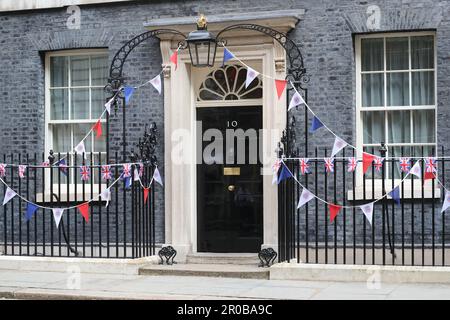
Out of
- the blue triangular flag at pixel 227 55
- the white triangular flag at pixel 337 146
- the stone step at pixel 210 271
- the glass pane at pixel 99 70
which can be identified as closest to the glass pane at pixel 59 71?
the glass pane at pixel 99 70

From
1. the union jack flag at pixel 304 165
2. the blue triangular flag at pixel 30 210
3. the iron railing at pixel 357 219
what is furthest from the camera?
the blue triangular flag at pixel 30 210

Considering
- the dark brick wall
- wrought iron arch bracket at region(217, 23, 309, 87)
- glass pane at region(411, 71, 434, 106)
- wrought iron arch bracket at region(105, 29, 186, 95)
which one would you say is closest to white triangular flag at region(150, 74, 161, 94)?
wrought iron arch bracket at region(105, 29, 186, 95)

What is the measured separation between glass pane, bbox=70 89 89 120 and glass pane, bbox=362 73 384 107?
14.8 ft

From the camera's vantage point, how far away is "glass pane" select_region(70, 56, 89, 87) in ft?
46.6

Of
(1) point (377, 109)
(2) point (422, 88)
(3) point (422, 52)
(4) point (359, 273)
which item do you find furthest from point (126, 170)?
(3) point (422, 52)

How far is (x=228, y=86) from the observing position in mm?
13422

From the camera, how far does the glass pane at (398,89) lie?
41.9 ft

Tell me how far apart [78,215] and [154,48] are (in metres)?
2.94

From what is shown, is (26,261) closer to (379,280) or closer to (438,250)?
(379,280)

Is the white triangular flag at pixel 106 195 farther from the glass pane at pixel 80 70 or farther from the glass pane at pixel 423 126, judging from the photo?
the glass pane at pixel 423 126

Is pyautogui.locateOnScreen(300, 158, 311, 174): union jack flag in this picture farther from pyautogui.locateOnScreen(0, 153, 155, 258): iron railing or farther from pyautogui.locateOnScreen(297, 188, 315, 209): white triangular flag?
pyautogui.locateOnScreen(0, 153, 155, 258): iron railing

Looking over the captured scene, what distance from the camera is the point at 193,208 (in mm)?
13453

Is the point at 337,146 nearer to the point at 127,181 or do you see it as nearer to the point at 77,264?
the point at 127,181

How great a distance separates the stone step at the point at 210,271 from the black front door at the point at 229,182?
812 mm
